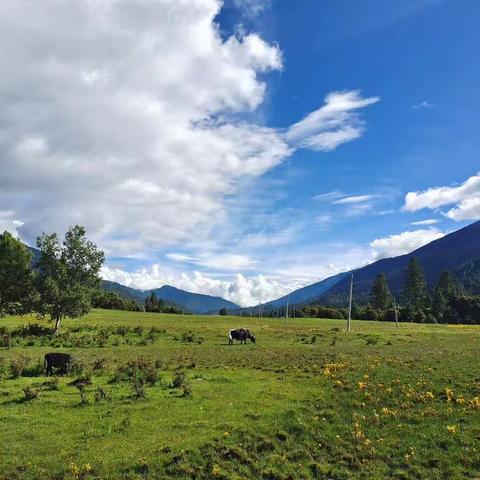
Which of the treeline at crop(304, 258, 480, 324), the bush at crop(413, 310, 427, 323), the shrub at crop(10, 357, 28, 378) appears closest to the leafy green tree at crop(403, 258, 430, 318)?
the treeline at crop(304, 258, 480, 324)

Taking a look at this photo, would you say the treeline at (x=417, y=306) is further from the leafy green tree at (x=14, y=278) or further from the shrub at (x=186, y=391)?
the shrub at (x=186, y=391)

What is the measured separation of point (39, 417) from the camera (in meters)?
20.8

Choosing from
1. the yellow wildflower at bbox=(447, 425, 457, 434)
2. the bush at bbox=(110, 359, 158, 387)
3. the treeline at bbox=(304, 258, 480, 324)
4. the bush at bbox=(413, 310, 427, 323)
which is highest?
the treeline at bbox=(304, 258, 480, 324)

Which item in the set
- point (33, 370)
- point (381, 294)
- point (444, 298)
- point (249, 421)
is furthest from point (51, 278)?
point (444, 298)

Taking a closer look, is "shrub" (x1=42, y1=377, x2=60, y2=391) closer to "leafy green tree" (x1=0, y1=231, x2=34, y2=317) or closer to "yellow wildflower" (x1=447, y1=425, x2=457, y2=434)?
"yellow wildflower" (x1=447, y1=425, x2=457, y2=434)

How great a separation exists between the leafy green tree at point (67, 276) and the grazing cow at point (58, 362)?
2948 centimetres

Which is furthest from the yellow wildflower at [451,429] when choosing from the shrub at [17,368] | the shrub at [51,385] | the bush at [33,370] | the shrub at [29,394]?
the shrub at [17,368]

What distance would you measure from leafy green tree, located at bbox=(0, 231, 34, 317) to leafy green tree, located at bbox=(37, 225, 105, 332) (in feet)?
6.77

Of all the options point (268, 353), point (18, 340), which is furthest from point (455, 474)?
point (18, 340)

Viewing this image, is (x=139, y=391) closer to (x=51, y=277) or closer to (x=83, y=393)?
(x=83, y=393)

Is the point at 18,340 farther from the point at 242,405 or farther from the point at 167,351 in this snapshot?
the point at 242,405

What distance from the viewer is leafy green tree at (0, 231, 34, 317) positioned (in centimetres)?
6297

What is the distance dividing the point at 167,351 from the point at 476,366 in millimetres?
26746

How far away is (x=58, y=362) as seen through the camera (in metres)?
31.7
